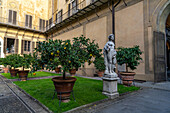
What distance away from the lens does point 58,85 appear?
3.90 metres

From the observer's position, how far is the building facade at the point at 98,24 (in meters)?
9.01

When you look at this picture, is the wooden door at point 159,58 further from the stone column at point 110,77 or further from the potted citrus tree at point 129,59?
the stone column at point 110,77

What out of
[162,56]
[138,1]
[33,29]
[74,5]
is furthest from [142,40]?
[33,29]

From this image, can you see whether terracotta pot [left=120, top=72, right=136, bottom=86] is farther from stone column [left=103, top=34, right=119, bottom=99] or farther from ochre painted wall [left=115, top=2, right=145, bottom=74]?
ochre painted wall [left=115, top=2, right=145, bottom=74]

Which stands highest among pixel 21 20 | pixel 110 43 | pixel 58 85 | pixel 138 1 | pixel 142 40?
pixel 21 20

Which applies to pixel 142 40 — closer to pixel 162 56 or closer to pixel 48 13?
pixel 162 56

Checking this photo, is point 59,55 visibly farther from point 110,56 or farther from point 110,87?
A: point 110,87

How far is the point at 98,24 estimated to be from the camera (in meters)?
13.5

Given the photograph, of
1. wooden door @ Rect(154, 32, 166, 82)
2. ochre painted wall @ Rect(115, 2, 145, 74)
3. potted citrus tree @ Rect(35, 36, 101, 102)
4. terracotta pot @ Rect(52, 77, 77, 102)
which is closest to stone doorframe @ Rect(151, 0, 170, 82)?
wooden door @ Rect(154, 32, 166, 82)

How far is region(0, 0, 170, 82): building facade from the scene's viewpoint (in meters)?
9.01

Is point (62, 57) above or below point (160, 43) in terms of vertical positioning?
below

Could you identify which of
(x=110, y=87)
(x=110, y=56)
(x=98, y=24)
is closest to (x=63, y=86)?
(x=110, y=87)

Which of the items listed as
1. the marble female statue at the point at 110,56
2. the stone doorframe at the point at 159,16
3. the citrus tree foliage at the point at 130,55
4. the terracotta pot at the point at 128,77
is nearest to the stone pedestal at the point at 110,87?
the marble female statue at the point at 110,56

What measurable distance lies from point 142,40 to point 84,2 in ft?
31.9
